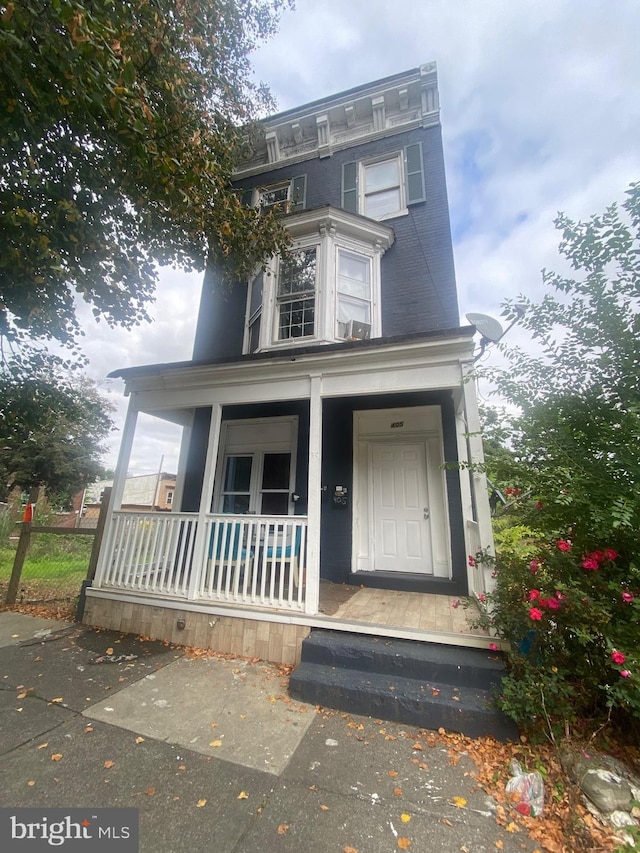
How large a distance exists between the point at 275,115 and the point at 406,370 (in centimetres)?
804

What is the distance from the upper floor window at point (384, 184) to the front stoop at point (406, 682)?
24.2 feet

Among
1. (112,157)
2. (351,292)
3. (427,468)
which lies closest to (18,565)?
(112,157)

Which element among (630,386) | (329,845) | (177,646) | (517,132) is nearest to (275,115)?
(517,132)

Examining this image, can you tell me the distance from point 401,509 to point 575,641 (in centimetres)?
295

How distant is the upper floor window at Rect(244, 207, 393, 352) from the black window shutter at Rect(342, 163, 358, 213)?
1.12 meters

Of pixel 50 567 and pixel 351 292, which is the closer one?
pixel 351 292

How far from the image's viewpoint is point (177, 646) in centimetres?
409

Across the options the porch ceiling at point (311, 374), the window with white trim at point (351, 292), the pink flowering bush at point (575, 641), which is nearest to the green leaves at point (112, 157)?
the porch ceiling at point (311, 374)

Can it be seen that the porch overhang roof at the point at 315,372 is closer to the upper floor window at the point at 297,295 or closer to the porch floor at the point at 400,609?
the upper floor window at the point at 297,295

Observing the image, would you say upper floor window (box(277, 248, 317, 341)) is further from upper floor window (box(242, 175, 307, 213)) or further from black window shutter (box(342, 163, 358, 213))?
upper floor window (box(242, 175, 307, 213))

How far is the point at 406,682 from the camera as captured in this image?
2.98 m

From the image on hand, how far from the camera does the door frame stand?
16.8 feet

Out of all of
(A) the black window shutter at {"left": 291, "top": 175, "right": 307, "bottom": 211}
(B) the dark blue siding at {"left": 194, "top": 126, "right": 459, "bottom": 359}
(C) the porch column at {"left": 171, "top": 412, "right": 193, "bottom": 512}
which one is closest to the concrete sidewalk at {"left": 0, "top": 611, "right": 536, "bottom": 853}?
(C) the porch column at {"left": 171, "top": 412, "right": 193, "bottom": 512}

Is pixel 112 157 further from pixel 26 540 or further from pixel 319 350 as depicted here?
pixel 26 540
